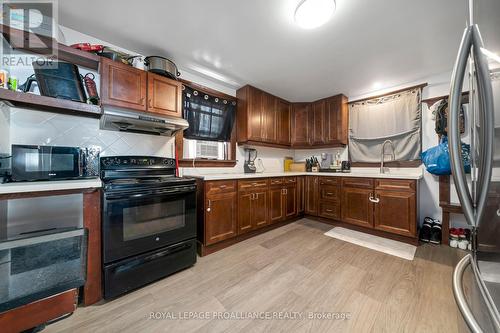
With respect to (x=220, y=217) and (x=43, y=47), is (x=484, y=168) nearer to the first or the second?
(x=220, y=217)

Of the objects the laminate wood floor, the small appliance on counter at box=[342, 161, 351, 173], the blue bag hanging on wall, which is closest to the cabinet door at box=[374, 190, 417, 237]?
the laminate wood floor

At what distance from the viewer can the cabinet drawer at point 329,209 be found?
9.70ft

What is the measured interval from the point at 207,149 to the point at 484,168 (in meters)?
2.57

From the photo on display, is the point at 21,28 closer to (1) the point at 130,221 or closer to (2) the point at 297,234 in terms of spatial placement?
(1) the point at 130,221

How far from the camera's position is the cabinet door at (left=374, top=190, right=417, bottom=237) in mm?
2283

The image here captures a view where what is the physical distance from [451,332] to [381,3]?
2.32 m

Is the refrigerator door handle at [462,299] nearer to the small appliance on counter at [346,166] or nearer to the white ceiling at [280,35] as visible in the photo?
the white ceiling at [280,35]

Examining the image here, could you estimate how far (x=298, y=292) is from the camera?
58.7 inches

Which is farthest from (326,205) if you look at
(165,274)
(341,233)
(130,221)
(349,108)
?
(130,221)

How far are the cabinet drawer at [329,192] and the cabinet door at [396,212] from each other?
0.55 metres

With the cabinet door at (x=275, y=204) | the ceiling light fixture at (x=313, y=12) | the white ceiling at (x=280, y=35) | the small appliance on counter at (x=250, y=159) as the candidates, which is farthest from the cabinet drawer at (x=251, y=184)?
the ceiling light fixture at (x=313, y=12)

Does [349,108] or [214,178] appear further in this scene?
[349,108]

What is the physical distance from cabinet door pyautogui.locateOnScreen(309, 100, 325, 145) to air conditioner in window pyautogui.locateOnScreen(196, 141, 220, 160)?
6.27 ft

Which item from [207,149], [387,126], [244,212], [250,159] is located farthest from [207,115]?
[387,126]
